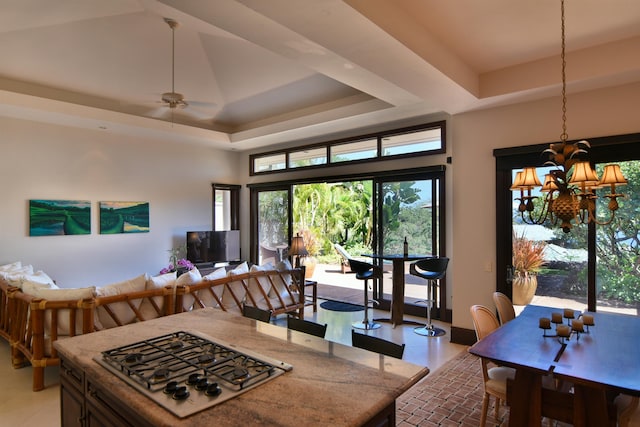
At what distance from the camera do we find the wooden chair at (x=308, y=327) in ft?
7.87

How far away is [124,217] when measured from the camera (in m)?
6.78

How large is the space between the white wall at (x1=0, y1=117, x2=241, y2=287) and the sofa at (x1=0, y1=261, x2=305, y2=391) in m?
1.10

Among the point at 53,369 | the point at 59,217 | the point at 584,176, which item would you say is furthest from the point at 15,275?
the point at 584,176

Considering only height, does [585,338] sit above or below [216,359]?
below

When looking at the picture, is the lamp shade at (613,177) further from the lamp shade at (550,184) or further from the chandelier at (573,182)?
the lamp shade at (550,184)

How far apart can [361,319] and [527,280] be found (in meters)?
2.51

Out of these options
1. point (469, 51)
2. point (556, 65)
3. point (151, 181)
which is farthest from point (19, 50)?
point (556, 65)

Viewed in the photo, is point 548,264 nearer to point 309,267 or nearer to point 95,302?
point 95,302

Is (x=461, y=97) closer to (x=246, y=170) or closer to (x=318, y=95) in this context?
(x=318, y=95)

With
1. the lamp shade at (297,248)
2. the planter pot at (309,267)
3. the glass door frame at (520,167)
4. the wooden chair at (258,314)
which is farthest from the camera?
the planter pot at (309,267)

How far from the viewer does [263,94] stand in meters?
6.02

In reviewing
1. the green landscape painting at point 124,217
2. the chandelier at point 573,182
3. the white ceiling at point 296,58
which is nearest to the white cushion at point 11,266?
the green landscape painting at point 124,217

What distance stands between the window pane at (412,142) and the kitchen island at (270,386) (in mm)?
4283

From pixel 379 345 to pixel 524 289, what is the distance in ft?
10.7
